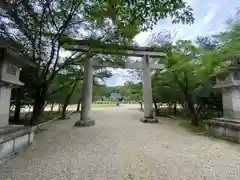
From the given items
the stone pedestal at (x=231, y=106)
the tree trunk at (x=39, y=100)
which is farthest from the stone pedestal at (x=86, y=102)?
the stone pedestal at (x=231, y=106)

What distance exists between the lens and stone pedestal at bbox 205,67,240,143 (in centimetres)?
454

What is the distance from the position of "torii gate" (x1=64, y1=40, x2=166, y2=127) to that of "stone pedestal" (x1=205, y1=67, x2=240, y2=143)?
11.1ft

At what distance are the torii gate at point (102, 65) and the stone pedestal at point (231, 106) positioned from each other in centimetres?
339

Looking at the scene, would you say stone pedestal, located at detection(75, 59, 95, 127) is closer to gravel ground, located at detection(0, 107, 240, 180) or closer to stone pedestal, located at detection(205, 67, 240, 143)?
gravel ground, located at detection(0, 107, 240, 180)

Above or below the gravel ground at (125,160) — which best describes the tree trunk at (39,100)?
above

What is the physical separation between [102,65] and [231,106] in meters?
5.58

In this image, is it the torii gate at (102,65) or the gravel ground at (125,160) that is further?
the torii gate at (102,65)

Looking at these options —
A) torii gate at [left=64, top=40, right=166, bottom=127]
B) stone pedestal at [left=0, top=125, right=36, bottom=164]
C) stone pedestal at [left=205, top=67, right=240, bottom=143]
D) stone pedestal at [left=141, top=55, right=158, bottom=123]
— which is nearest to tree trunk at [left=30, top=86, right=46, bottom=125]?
stone pedestal at [left=0, top=125, right=36, bottom=164]

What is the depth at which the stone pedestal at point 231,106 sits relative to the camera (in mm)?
4536

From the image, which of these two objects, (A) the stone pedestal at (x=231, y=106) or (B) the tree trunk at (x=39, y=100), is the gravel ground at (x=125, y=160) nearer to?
(A) the stone pedestal at (x=231, y=106)

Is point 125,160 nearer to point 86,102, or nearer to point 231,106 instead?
point 231,106

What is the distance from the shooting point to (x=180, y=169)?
2.78 metres

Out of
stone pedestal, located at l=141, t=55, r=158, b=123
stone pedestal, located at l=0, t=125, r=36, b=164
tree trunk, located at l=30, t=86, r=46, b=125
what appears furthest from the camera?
stone pedestal, located at l=141, t=55, r=158, b=123

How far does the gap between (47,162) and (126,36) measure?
15.4 ft
